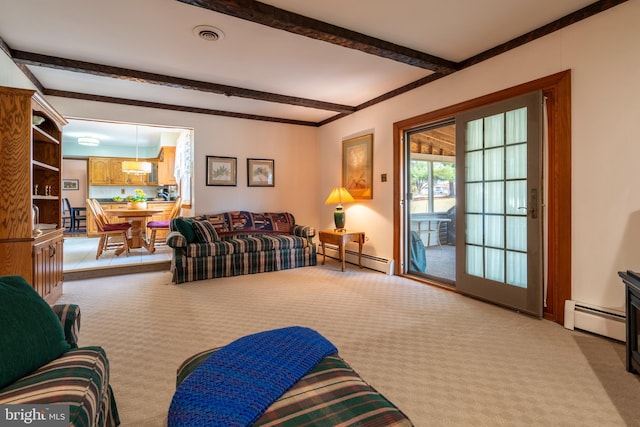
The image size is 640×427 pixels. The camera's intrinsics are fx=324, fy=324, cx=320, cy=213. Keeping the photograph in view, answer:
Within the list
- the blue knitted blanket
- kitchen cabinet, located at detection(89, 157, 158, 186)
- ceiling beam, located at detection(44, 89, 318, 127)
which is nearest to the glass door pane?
ceiling beam, located at detection(44, 89, 318, 127)

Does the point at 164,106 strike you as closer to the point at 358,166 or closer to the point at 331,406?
the point at 358,166

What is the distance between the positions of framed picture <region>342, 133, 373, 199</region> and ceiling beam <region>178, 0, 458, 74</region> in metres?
1.63

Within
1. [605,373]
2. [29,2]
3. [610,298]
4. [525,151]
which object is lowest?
[605,373]

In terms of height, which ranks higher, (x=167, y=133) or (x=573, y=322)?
(x=167, y=133)

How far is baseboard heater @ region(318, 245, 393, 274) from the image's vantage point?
461cm

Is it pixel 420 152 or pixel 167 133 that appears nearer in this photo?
pixel 420 152

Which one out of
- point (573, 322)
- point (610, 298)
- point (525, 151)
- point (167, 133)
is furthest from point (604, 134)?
point (167, 133)

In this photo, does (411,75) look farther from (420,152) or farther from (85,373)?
(85,373)

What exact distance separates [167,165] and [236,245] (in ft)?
14.5

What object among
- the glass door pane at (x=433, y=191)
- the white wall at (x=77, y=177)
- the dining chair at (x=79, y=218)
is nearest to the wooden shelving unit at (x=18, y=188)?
the glass door pane at (x=433, y=191)

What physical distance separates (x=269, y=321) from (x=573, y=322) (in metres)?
2.52

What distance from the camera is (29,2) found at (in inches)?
96.7

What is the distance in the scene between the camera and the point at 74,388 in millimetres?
1075

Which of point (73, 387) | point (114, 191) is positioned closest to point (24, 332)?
point (73, 387)
